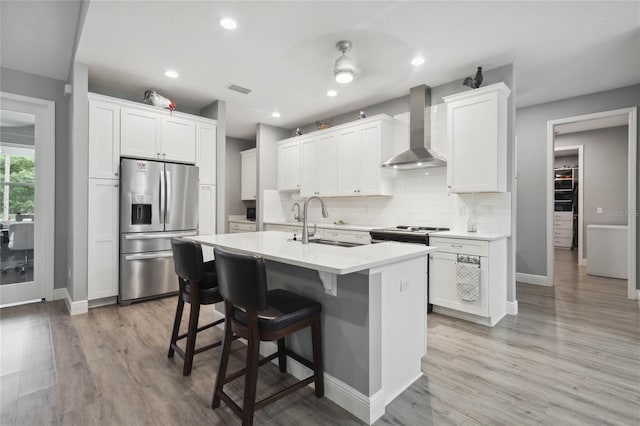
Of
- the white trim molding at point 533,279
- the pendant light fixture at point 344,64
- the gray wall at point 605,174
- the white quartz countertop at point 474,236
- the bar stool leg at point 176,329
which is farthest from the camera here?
the gray wall at point 605,174

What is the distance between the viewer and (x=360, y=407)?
1740mm

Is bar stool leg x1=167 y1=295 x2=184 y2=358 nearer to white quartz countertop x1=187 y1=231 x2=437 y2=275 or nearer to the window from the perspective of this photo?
white quartz countertop x1=187 y1=231 x2=437 y2=275

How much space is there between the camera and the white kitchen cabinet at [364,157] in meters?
4.39

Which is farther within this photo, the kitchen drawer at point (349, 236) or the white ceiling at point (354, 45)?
the kitchen drawer at point (349, 236)

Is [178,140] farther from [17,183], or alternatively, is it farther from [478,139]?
[478,139]

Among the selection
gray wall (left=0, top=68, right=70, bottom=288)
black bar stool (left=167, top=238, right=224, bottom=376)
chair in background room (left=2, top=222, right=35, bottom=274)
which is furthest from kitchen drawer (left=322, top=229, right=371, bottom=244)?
chair in background room (left=2, top=222, right=35, bottom=274)

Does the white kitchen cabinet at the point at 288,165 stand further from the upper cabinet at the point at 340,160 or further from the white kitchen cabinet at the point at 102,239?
the white kitchen cabinet at the point at 102,239

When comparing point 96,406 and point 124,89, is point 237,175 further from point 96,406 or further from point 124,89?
point 96,406

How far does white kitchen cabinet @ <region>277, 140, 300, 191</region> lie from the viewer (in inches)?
223

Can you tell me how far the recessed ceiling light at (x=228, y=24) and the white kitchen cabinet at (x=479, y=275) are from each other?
112 inches

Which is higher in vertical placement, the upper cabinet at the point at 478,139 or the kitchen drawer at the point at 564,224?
the upper cabinet at the point at 478,139

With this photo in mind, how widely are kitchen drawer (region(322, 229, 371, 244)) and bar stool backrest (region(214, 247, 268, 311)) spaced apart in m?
2.77

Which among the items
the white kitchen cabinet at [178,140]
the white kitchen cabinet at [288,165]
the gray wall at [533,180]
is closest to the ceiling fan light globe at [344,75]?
the white kitchen cabinet at [178,140]

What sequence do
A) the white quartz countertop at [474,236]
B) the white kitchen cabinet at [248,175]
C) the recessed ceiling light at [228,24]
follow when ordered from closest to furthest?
the recessed ceiling light at [228,24] < the white quartz countertop at [474,236] < the white kitchen cabinet at [248,175]
